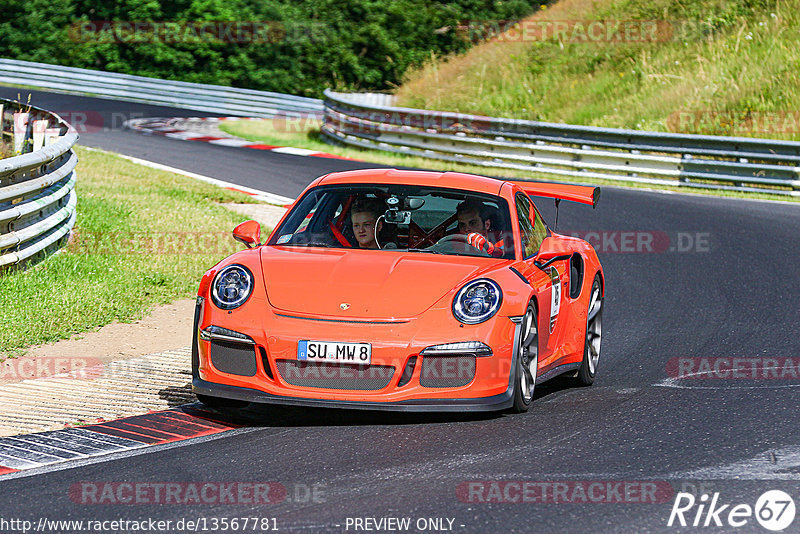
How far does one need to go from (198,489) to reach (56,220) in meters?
6.14

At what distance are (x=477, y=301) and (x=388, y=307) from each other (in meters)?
0.48

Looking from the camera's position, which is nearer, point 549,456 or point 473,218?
point 549,456

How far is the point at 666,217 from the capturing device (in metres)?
16.3

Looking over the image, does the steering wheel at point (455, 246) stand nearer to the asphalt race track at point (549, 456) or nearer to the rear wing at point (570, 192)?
the rear wing at point (570, 192)

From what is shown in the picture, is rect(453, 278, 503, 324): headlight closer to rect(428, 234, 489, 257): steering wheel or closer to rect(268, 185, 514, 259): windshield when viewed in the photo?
rect(428, 234, 489, 257): steering wheel

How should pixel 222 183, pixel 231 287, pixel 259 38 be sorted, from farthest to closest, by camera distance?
pixel 259 38 < pixel 222 183 < pixel 231 287

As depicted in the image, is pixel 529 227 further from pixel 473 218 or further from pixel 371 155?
pixel 371 155

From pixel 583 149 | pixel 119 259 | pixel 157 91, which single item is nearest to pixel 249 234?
pixel 119 259

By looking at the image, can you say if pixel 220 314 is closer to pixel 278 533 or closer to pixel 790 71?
pixel 278 533

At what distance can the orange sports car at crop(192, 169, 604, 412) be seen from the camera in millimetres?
5992

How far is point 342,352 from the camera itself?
5941mm

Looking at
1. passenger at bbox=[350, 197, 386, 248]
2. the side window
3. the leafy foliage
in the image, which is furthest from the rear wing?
the leafy foliage

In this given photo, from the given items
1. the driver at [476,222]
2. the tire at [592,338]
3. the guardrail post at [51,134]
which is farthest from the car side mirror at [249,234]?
the guardrail post at [51,134]

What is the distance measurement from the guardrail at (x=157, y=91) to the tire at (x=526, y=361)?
27.0m
